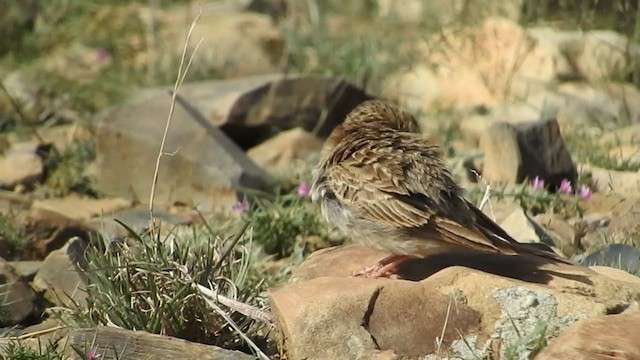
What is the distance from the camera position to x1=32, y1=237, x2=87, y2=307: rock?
552 cm

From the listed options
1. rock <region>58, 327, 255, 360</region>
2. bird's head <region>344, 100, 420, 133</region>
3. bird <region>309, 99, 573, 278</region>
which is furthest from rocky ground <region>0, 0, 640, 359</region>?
bird's head <region>344, 100, 420, 133</region>

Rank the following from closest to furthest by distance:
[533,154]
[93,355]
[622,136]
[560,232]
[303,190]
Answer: [93,355]
[560,232]
[303,190]
[533,154]
[622,136]

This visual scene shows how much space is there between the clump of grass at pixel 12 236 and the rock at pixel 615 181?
3.00m

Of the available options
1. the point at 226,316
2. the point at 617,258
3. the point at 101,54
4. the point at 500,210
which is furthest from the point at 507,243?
the point at 101,54

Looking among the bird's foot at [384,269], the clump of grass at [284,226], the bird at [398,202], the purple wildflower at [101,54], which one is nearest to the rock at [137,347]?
the bird's foot at [384,269]

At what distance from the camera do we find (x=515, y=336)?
4418mm

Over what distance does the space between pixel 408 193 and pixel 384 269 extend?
0.31 meters

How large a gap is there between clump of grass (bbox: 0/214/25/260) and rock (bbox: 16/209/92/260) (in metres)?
0.02

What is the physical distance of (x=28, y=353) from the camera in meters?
4.75

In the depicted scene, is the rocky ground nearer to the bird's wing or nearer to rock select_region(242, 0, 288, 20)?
rock select_region(242, 0, 288, 20)

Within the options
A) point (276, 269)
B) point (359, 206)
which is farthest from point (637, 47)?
point (359, 206)

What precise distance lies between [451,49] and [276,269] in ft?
12.9

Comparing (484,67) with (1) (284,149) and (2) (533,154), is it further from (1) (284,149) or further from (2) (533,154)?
(2) (533,154)

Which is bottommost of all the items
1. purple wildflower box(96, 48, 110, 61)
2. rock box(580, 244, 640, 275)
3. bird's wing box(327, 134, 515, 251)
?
purple wildflower box(96, 48, 110, 61)
